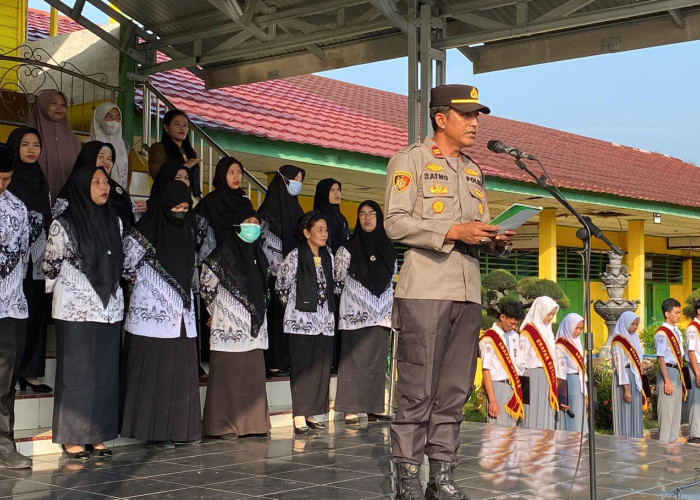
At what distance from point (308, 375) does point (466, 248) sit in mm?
3098

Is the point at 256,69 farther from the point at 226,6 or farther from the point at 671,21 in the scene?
the point at 671,21

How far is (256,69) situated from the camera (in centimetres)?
895

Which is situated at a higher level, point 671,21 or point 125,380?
point 671,21

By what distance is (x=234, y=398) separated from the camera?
22.0 feet

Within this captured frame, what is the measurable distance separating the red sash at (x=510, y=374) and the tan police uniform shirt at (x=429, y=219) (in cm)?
377

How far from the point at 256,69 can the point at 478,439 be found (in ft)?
13.9

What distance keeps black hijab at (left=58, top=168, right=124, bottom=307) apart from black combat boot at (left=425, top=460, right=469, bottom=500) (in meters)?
2.50

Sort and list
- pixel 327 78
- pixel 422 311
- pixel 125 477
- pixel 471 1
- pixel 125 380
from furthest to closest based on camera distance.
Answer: pixel 327 78 → pixel 471 1 → pixel 125 380 → pixel 125 477 → pixel 422 311

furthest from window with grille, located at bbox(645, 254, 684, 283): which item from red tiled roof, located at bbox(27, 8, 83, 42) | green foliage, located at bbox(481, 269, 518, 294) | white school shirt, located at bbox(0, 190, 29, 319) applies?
white school shirt, located at bbox(0, 190, 29, 319)

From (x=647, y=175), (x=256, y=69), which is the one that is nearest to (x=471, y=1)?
(x=256, y=69)

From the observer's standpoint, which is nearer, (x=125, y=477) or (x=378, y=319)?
(x=125, y=477)

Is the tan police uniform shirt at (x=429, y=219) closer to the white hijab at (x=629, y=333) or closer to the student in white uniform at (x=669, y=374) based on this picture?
the white hijab at (x=629, y=333)

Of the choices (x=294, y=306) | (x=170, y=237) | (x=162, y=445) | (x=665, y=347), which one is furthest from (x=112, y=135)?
(x=665, y=347)

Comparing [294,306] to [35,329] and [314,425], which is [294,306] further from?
[35,329]
